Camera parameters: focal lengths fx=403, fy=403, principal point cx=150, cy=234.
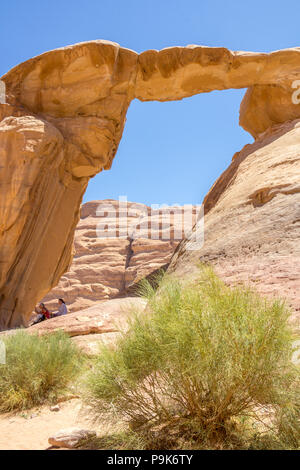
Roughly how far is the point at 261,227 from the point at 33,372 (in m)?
4.45

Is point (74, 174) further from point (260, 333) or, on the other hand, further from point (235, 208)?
point (260, 333)

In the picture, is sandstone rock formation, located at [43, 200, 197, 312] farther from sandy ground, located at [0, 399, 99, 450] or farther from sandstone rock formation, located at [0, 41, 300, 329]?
sandy ground, located at [0, 399, 99, 450]

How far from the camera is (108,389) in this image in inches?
140

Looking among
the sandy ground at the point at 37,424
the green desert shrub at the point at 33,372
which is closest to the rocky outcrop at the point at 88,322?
the green desert shrub at the point at 33,372

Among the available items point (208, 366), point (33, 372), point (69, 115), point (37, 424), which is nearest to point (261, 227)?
point (33, 372)

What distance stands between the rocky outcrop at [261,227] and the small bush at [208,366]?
1.42 m

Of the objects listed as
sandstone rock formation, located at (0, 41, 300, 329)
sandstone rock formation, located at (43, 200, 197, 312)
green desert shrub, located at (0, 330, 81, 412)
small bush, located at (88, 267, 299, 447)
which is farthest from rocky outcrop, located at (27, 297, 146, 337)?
sandstone rock formation, located at (43, 200, 197, 312)

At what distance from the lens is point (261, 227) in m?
7.18

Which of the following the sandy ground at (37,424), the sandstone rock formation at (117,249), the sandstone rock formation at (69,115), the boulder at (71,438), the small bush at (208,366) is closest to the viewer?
the small bush at (208,366)

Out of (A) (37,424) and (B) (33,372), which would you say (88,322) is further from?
(A) (37,424)

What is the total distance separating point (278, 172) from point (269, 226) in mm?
1779

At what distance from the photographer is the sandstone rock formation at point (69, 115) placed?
11.7 metres

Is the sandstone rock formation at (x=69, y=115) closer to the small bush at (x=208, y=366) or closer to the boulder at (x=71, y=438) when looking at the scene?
the boulder at (x=71, y=438)
